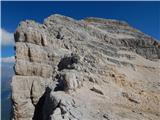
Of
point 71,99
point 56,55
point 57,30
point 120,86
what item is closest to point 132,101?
point 120,86

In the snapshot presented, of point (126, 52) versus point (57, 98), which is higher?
point (126, 52)

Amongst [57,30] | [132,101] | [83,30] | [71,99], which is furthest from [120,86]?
[83,30]

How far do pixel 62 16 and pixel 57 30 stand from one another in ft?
20.6

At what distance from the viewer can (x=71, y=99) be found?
28469 mm

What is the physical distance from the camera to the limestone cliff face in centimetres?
2884

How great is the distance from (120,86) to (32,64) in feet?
41.8

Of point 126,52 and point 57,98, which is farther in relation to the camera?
point 126,52

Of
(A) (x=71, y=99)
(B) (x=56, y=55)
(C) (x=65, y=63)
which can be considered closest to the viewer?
(A) (x=71, y=99)

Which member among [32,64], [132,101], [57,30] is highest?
[57,30]

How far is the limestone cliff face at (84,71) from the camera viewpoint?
94.6ft

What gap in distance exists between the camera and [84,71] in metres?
34.2

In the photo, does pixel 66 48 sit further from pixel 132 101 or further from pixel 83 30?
pixel 132 101

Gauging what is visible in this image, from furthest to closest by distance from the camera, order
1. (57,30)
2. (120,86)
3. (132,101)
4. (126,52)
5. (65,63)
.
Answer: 1. (126,52)
2. (57,30)
3. (65,63)
4. (120,86)
5. (132,101)

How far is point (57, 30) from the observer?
48.8m
